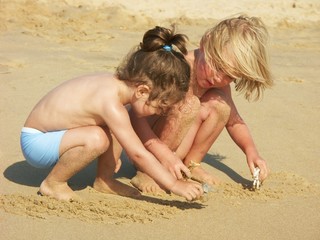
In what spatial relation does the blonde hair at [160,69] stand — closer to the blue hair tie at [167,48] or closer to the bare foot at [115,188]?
the blue hair tie at [167,48]

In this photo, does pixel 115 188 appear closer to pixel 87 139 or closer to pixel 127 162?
pixel 87 139

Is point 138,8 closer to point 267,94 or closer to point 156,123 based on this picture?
point 267,94

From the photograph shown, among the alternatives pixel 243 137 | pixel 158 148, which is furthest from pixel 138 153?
pixel 243 137

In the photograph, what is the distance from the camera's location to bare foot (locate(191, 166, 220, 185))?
13.2 ft

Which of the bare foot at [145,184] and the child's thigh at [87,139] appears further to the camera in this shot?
the bare foot at [145,184]

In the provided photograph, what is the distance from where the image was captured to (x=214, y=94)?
13.0ft

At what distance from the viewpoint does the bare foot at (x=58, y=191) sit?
11.6 feet

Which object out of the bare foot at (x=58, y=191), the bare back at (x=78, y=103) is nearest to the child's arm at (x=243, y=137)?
the bare back at (x=78, y=103)

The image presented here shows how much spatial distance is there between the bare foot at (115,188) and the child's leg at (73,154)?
0.66ft

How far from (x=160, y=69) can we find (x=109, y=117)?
0.35m

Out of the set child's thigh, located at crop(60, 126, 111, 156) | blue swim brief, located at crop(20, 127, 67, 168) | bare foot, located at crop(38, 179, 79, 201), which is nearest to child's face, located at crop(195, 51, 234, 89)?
child's thigh, located at crop(60, 126, 111, 156)

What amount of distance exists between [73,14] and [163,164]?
19.2 feet

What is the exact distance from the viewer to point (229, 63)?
367 centimetres

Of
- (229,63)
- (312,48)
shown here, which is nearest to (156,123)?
(229,63)
